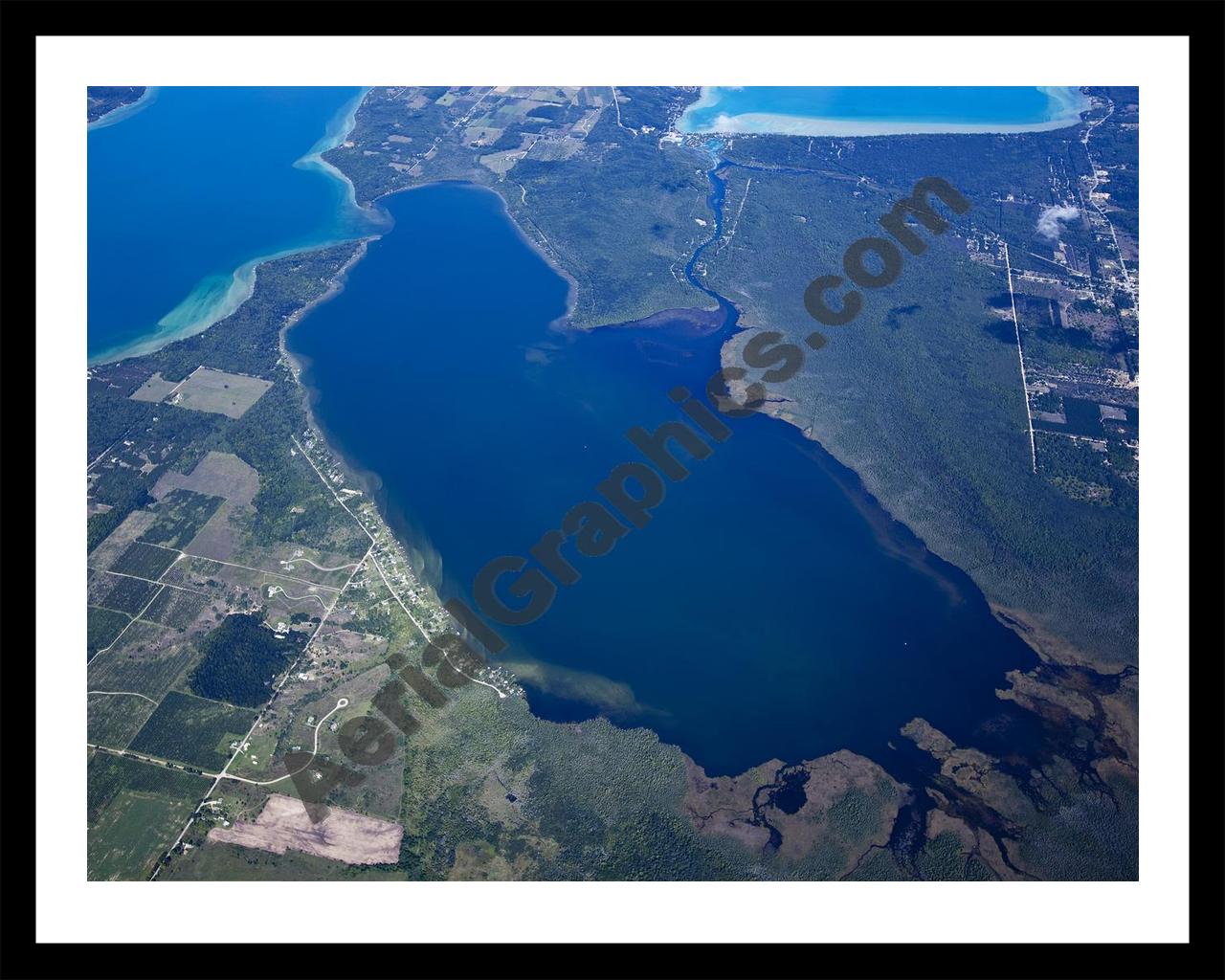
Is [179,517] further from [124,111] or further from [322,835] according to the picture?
[124,111]

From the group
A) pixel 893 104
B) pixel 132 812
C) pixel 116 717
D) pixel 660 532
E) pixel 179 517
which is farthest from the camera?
pixel 893 104

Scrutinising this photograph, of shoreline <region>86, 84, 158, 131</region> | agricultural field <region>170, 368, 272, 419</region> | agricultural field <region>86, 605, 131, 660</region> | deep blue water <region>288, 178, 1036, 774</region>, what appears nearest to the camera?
deep blue water <region>288, 178, 1036, 774</region>

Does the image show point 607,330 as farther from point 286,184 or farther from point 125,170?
point 125,170

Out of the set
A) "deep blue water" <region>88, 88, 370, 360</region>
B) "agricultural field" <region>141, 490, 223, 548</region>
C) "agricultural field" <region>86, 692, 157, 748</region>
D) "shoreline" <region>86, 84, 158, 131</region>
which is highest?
"shoreline" <region>86, 84, 158, 131</region>

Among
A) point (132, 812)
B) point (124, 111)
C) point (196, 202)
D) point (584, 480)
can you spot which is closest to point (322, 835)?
point (132, 812)

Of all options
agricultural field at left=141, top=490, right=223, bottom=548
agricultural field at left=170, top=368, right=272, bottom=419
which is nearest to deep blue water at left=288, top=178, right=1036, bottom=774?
agricultural field at left=170, top=368, right=272, bottom=419

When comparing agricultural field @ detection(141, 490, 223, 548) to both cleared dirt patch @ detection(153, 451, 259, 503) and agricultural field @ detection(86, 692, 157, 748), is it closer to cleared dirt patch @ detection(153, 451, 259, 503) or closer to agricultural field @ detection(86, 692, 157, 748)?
cleared dirt patch @ detection(153, 451, 259, 503)

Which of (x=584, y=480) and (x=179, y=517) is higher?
(x=584, y=480)

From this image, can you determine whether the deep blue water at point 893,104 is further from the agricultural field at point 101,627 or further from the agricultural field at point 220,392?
the agricultural field at point 101,627

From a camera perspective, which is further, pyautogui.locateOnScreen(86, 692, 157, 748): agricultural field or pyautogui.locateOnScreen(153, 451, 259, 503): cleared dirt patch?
pyautogui.locateOnScreen(153, 451, 259, 503): cleared dirt patch
